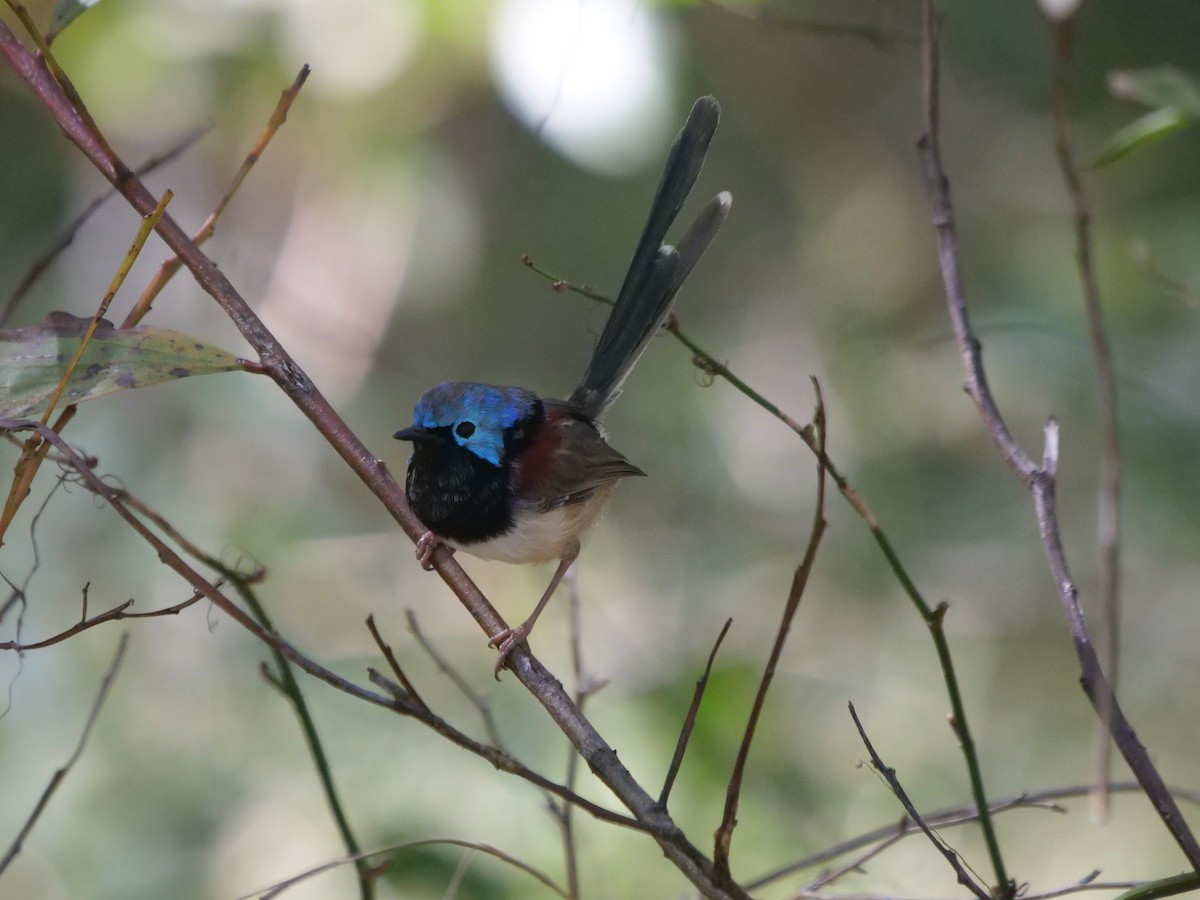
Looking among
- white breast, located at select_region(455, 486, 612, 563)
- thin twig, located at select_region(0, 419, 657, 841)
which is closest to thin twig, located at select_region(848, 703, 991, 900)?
thin twig, located at select_region(0, 419, 657, 841)

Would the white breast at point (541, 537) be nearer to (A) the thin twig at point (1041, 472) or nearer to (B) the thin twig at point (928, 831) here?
(A) the thin twig at point (1041, 472)

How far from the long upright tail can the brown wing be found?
188 millimetres

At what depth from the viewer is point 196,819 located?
363 cm

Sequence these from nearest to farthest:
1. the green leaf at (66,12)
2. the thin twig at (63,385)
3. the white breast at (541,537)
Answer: the thin twig at (63,385), the green leaf at (66,12), the white breast at (541,537)

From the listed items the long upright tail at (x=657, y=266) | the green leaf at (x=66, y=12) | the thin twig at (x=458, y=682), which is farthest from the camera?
the long upright tail at (x=657, y=266)

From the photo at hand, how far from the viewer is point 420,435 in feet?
9.25

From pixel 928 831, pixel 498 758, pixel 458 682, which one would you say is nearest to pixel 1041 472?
pixel 928 831

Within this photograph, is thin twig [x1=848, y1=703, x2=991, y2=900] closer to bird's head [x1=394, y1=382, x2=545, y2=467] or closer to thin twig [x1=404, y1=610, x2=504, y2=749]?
thin twig [x1=404, y1=610, x2=504, y2=749]

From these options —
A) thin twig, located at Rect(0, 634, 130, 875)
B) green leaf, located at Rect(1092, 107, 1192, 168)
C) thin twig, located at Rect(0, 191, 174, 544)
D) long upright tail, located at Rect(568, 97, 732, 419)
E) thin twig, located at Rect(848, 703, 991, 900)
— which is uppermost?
long upright tail, located at Rect(568, 97, 732, 419)

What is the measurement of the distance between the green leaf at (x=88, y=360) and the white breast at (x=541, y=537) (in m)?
1.17

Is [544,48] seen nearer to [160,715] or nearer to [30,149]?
[160,715]

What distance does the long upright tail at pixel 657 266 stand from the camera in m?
2.60

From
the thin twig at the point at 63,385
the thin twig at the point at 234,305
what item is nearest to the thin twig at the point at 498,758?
the thin twig at the point at 234,305

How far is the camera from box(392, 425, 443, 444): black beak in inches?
110
